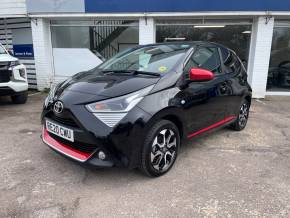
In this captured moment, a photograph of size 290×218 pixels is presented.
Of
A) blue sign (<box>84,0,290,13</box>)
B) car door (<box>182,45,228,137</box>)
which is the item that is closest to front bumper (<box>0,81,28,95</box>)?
blue sign (<box>84,0,290,13</box>)

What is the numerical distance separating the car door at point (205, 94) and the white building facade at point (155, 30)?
401 cm

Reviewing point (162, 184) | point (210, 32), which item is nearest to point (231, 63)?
point (162, 184)

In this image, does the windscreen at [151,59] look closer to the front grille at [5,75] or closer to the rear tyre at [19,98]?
the front grille at [5,75]

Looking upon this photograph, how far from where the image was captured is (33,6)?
8.19 meters

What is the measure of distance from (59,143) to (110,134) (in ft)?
2.63

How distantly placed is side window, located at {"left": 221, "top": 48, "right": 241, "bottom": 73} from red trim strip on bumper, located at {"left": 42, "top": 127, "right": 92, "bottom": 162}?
8.66ft

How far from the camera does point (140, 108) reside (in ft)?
8.98

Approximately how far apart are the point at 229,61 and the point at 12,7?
286 inches

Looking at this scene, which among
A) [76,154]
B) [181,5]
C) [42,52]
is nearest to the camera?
[76,154]

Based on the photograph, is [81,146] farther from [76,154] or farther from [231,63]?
[231,63]

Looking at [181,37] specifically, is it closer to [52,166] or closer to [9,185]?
[52,166]

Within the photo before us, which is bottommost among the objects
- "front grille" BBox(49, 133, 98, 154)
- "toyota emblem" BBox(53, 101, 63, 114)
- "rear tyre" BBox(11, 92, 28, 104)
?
"rear tyre" BBox(11, 92, 28, 104)

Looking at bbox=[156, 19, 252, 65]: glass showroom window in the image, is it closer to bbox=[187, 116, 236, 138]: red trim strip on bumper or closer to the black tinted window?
the black tinted window

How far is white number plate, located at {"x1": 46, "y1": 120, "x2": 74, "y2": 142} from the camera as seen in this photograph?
9.23ft
